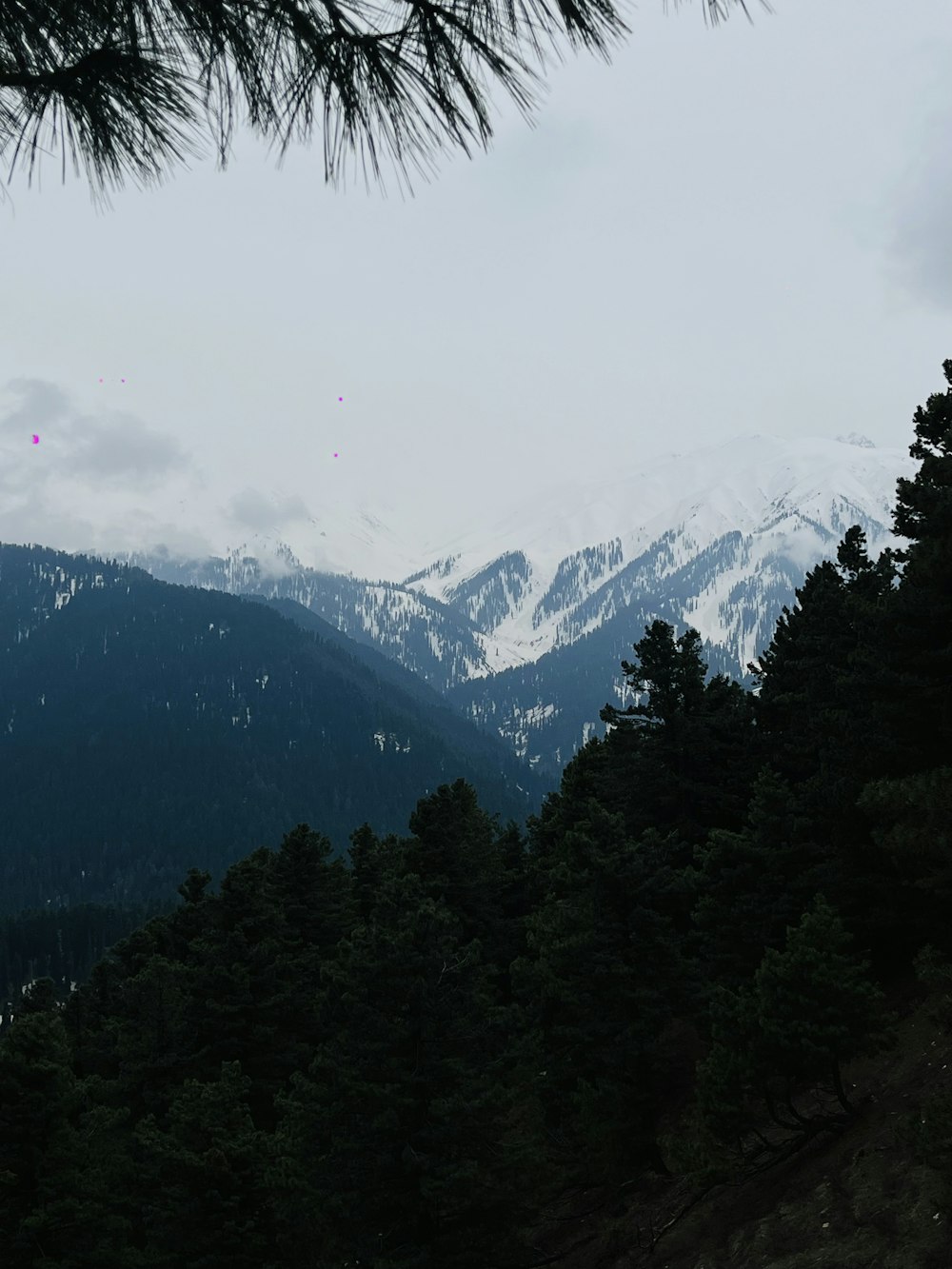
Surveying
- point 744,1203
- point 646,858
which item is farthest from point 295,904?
point 744,1203

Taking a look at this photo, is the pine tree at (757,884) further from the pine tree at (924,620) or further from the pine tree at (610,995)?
the pine tree at (924,620)

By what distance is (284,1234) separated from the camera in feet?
67.9

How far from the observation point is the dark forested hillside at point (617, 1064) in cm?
1475

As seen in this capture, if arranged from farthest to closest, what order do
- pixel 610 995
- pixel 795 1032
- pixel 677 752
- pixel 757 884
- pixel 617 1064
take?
1. pixel 677 752
2. pixel 757 884
3. pixel 610 995
4. pixel 617 1064
5. pixel 795 1032

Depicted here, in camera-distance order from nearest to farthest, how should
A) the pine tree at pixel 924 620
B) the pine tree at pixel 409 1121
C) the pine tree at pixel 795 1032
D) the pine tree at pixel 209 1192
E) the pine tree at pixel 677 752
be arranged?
the pine tree at pixel 924 620 → the pine tree at pixel 795 1032 → the pine tree at pixel 409 1121 → the pine tree at pixel 209 1192 → the pine tree at pixel 677 752

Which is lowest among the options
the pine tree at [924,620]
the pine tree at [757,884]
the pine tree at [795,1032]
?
the pine tree at [795,1032]

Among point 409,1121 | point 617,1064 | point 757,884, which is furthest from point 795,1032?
point 409,1121

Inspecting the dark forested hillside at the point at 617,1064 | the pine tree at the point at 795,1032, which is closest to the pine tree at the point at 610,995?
the dark forested hillside at the point at 617,1064

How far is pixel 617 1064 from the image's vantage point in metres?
21.7

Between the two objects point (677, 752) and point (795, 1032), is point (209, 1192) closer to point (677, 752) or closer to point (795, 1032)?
point (795, 1032)

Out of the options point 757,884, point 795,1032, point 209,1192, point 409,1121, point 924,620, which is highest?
point 924,620

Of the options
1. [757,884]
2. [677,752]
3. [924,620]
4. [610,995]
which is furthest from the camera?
[677,752]

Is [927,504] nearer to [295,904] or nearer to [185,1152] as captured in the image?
[185,1152]

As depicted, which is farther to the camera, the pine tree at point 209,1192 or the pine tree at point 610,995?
the pine tree at point 610,995
